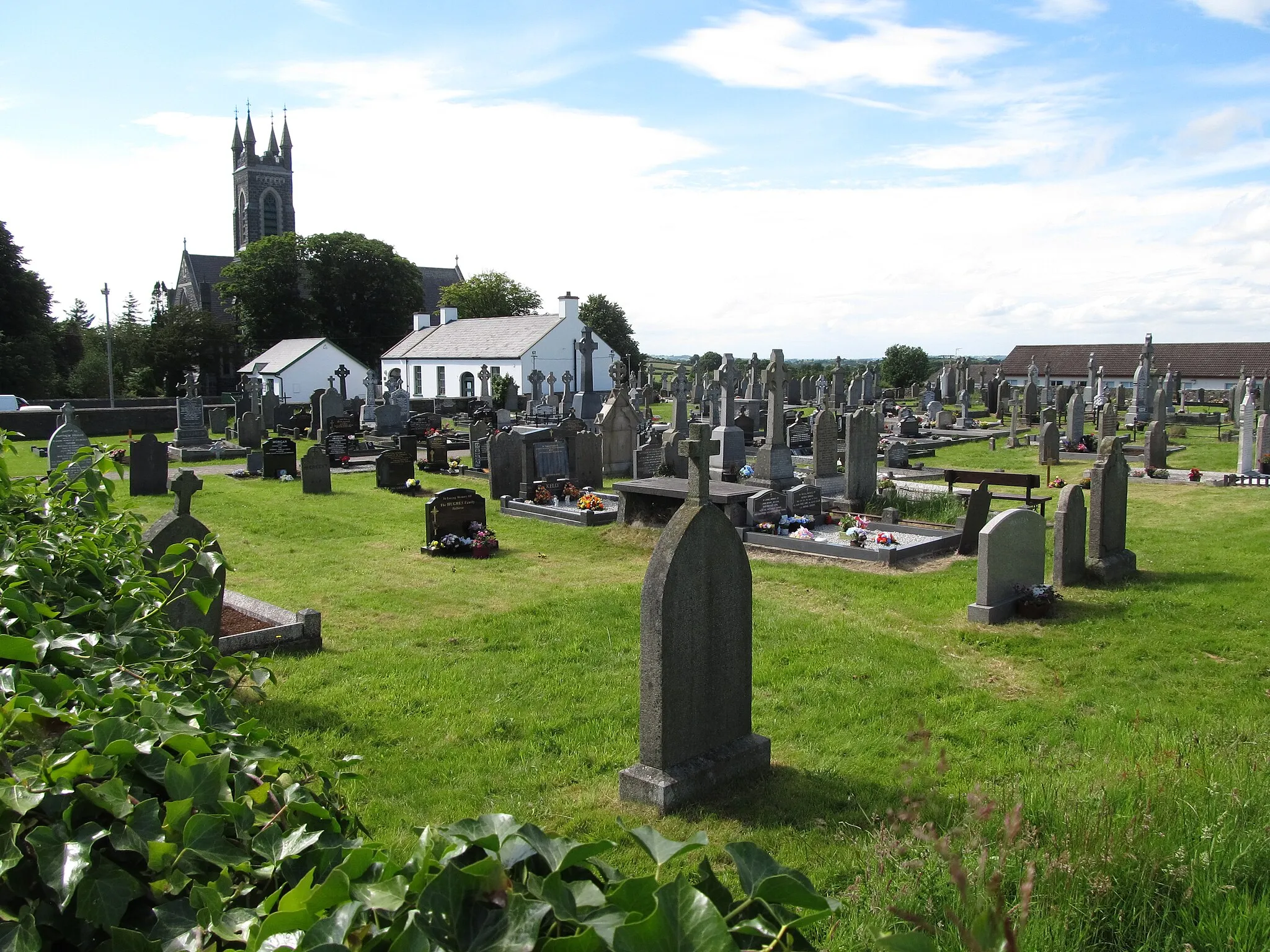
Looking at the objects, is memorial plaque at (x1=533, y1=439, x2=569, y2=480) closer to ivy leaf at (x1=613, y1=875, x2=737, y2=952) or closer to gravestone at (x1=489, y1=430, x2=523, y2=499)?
gravestone at (x1=489, y1=430, x2=523, y2=499)

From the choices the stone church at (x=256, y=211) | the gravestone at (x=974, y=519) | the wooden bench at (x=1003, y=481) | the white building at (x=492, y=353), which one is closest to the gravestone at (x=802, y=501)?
the wooden bench at (x=1003, y=481)

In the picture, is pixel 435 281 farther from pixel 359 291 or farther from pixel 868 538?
pixel 868 538

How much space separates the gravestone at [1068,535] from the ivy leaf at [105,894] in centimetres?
1120

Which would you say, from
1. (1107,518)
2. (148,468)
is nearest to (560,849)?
(1107,518)

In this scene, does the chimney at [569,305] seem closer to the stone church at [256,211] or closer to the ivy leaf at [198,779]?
the stone church at [256,211]

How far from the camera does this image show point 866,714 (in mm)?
7551

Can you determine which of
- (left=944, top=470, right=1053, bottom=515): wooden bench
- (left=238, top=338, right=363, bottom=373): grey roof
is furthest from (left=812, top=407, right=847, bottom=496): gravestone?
(left=238, top=338, right=363, bottom=373): grey roof

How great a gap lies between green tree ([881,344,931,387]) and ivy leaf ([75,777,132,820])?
5943cm

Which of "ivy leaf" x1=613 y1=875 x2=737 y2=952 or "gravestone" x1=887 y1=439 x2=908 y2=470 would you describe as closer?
"ivy leaf" x1=613 y1=875 x2=737 y2=952

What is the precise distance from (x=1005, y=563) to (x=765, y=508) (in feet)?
17.8

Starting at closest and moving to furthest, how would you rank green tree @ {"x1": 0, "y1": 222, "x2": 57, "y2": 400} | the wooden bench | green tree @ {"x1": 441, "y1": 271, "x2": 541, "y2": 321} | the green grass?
the green grass, the wooden bench, green tree @ {"x1": 0, "y1": 222, "x2": 57, "y2": 400}, green tree @ {"x1": 441, "y1": 271, "x2": 541, "y2": 321}

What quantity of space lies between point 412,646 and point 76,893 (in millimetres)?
7909

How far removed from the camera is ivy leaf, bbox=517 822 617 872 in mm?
1779

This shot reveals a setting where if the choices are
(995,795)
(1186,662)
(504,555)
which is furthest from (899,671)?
(504,555)
